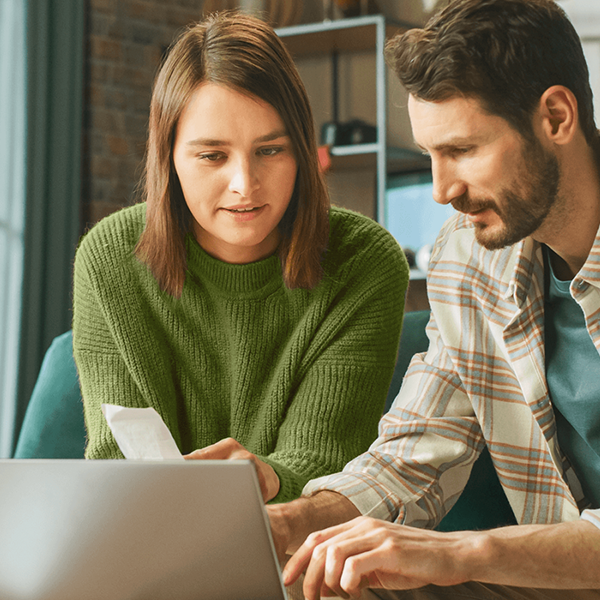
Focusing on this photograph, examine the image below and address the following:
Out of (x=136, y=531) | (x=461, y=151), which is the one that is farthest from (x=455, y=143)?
(x=136, y=531)

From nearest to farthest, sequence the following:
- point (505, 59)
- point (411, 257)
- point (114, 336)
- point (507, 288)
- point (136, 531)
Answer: point (136, 531) → point (505, 59) → point (507, 288) → point (114, 336) → point (411, 257)

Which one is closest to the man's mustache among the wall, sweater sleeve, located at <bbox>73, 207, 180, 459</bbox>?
sweater sleeve, located at <bbox>73, 207, 180, 459</bbox>

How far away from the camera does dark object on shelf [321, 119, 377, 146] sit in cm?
333

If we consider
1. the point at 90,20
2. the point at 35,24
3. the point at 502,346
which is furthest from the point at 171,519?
the point at 90,20

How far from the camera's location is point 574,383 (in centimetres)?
104

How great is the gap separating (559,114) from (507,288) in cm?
23

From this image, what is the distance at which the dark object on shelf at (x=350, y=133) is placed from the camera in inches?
131

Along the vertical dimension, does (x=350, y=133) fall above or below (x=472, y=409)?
above

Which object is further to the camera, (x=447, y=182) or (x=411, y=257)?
(x=411, y=257)

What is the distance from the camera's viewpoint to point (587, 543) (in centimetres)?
83

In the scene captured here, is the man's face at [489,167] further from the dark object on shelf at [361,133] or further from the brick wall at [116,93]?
the brick wall at [116,93]

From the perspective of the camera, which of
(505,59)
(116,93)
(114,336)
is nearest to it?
(505,59)

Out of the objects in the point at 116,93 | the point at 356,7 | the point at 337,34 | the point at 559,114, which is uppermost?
the point at 356,7

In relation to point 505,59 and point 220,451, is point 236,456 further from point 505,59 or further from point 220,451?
point 505,59
